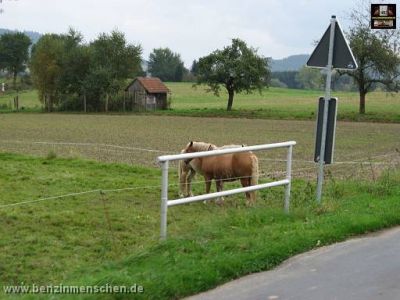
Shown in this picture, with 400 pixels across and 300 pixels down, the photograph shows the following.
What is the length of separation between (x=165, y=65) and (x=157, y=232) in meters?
129

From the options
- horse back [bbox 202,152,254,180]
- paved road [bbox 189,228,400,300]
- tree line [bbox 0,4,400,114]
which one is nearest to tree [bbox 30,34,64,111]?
tree line [bbox 0,4,400,114]

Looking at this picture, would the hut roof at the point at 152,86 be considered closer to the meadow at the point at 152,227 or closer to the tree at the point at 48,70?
the tree at the point at 48,70

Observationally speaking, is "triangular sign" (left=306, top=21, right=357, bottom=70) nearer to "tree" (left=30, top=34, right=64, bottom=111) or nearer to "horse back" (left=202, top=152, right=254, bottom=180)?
"horse back" (left=202, top=152, right=254, bottom=180)

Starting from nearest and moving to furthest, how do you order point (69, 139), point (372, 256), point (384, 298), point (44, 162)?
1. point (384, 298)
2. point (372, 256)
3. point (44, 162)
4. point (69, 139)

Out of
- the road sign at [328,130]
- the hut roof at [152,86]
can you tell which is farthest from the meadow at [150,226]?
the hut roof at [152,86]

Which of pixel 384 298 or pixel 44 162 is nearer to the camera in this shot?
pixel 384 298

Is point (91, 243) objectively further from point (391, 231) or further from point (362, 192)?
point (362, 192)

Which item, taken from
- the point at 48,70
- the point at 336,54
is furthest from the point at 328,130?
the point at 48,70

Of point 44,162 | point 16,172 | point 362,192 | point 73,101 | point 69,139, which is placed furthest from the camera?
point 73,101

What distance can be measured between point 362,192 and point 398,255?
Answer: 4.31 metres

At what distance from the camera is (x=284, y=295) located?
220 inches

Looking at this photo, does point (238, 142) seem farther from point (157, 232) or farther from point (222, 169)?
point (157, 232)

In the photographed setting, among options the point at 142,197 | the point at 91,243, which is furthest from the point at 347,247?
the point at 142,197

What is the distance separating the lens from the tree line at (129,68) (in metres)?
50.6
